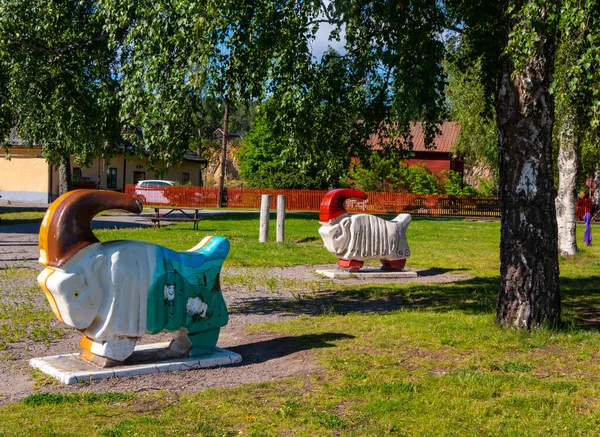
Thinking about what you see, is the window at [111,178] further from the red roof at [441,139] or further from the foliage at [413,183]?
the red roof at [441,139]

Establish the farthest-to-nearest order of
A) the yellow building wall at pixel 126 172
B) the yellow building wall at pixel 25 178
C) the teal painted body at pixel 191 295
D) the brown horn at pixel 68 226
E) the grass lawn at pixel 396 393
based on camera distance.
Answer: the yellow building wall at pixel 126 172 < the yellow building wall at pixel 25 178 < the teal painted body at pixel 191 295 < the brown horn at pixel 68 226 < the grass lawn at pixel 396 393

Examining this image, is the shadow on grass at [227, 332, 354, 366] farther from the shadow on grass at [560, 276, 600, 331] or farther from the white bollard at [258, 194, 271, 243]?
the white bollard at [258, 194, 271, 243]

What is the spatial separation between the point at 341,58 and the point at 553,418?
6621 millimetres

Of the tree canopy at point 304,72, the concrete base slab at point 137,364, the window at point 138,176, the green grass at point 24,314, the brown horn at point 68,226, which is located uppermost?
the tree canopy at point 304,72

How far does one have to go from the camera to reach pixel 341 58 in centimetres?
1068

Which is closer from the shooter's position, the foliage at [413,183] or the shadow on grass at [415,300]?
the shadow on grass at [415,300]

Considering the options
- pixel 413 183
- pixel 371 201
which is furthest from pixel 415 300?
pixel 413 183

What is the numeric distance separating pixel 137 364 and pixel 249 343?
1634mm

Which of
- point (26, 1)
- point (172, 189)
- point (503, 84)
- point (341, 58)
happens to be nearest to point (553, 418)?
point (503, 84)

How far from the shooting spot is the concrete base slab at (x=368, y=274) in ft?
47.6

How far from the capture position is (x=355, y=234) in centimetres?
1462

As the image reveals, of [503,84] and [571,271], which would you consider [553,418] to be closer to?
[503,84]

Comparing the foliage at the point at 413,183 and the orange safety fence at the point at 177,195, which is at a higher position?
the foliage at the point at 413,183

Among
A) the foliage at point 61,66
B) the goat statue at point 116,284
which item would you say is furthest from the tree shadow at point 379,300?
the foliage at point 61,66
